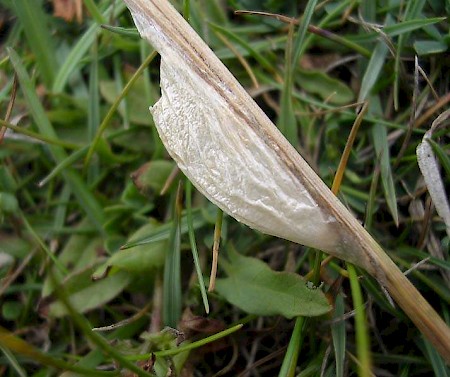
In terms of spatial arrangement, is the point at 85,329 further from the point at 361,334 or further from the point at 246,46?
the point at 246,46

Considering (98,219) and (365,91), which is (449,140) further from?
(98,219)

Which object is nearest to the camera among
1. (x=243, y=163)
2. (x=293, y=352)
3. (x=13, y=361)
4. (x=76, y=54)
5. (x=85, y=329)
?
(x=85, y=329)

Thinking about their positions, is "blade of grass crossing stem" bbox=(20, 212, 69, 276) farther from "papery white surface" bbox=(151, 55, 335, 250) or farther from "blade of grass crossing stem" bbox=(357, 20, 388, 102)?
"blade of grass crossing stem" bbox=(357, 20, 388, 102)

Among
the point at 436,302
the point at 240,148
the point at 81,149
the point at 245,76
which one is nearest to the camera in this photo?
the point at 240,148

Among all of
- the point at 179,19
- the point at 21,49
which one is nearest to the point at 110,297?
the point at 179,19

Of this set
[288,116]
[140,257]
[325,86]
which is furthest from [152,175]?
[325,86]

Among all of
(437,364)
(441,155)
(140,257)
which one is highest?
(441,155)

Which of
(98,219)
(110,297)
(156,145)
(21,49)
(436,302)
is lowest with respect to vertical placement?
(436,302)
